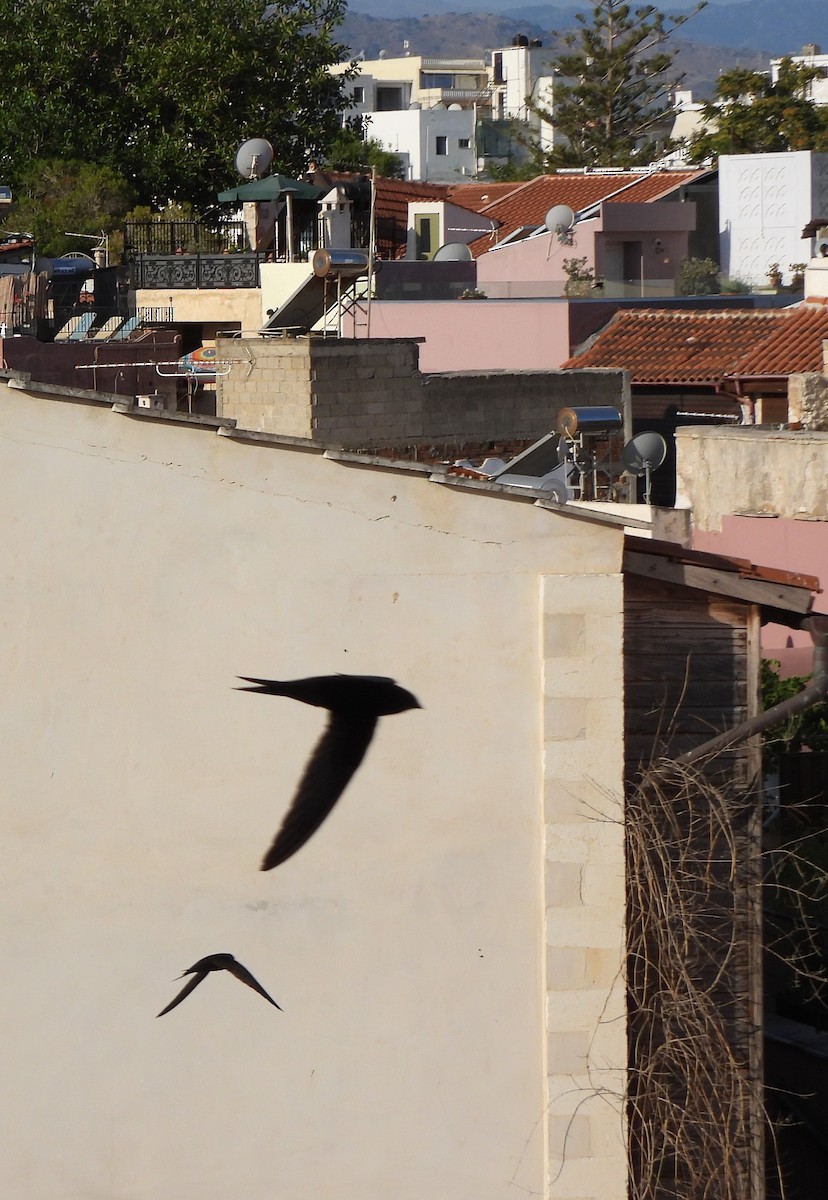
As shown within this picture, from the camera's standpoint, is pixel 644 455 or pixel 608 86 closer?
pixel 644 455

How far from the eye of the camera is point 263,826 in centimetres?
662

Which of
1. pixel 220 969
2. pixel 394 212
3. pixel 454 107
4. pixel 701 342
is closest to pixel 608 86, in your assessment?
pixel 394 212

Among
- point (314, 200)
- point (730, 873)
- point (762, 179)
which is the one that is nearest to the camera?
point (730, 873)

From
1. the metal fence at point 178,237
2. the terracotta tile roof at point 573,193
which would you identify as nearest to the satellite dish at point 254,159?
the metal fence at point 178,237

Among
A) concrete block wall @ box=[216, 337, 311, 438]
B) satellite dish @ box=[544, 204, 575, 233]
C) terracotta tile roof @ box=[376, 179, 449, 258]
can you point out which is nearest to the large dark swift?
concrete block wall @ box=[216, 337, 311, 438]

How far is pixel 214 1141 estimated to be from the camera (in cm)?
664

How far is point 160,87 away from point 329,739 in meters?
43.2

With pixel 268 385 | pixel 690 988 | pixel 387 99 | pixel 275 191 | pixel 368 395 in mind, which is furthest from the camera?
pixel 387 99

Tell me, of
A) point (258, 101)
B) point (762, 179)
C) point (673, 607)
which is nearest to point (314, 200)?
point (762, 179)

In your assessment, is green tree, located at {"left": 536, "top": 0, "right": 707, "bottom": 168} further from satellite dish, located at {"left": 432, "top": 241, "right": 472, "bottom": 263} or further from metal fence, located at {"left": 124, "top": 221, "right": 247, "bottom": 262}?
satellite dish, located at {"left": 432, "top": 241, "right": 472, "bottom": 263}

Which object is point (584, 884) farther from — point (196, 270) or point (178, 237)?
point (178, 237)

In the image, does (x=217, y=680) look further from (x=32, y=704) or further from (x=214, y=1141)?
(x=214, y=1141)

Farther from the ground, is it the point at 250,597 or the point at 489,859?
the point at 250,597

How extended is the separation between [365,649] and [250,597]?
497 millimetres
